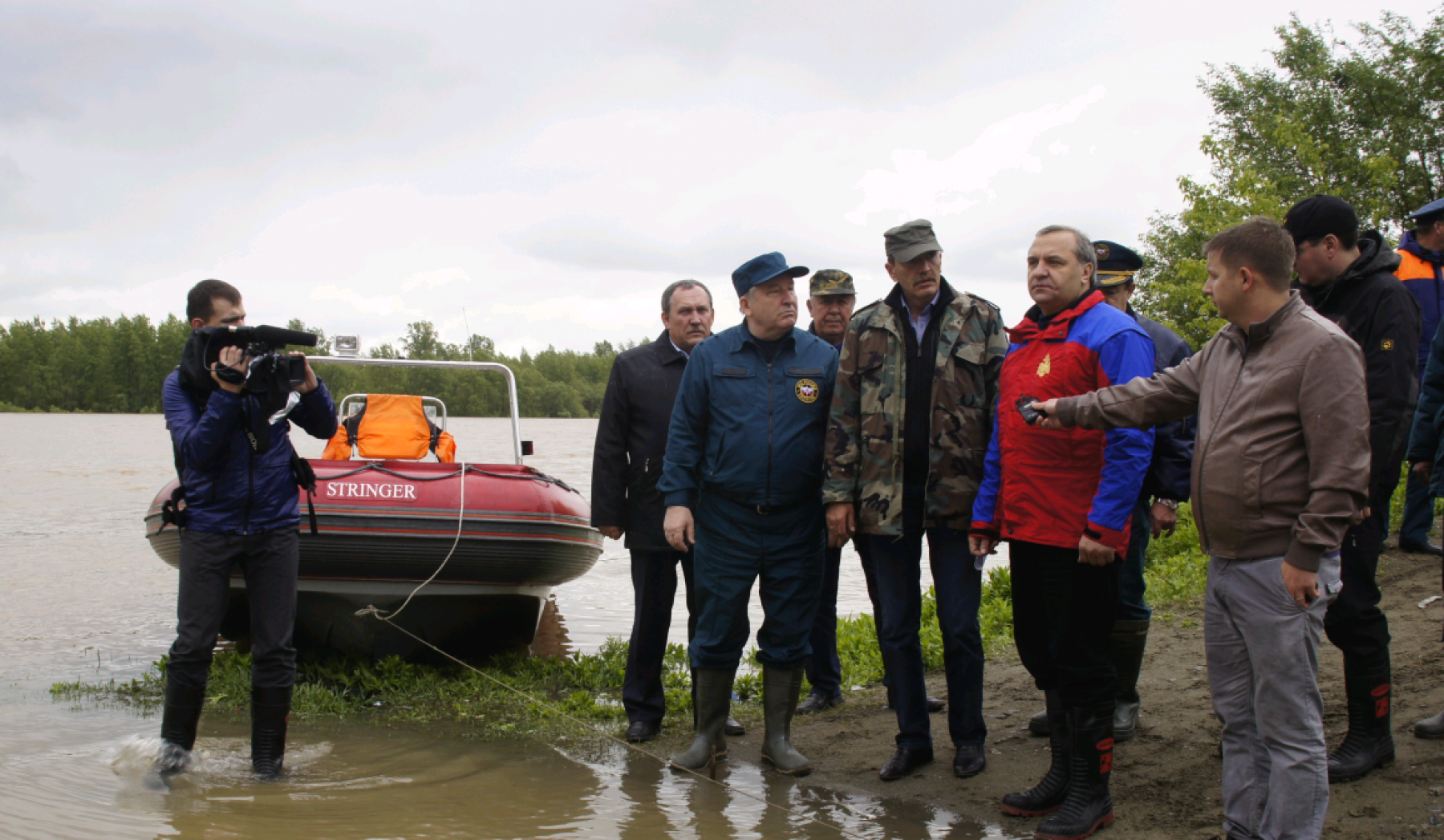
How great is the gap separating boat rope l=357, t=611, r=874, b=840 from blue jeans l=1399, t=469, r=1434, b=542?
14.5ft

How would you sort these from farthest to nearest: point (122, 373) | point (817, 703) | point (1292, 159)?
point (122, 373) → point (1292, 159) → point (817, 703)

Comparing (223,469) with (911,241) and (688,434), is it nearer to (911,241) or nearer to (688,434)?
(688,434)

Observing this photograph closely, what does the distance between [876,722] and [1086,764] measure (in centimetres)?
142

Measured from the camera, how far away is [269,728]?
375 cm

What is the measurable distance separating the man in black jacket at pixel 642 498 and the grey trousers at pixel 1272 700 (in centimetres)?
222

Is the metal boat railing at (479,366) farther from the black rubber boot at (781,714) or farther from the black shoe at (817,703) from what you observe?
the black rubber boot at (781,714)

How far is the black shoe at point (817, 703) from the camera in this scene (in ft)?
15.2

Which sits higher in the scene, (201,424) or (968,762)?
(201,424)

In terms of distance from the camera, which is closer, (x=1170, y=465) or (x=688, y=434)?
(x=1170, y=465)

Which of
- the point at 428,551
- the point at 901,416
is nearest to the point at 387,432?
the point at 428,551

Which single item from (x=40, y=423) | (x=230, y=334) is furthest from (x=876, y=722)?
(x=40, y=423)

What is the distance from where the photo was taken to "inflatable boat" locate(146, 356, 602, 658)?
5004mm

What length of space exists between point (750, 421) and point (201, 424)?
1.78 meters

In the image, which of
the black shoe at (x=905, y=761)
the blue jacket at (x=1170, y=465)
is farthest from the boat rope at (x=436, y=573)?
the blue jacket at (x=1170, y=465)
